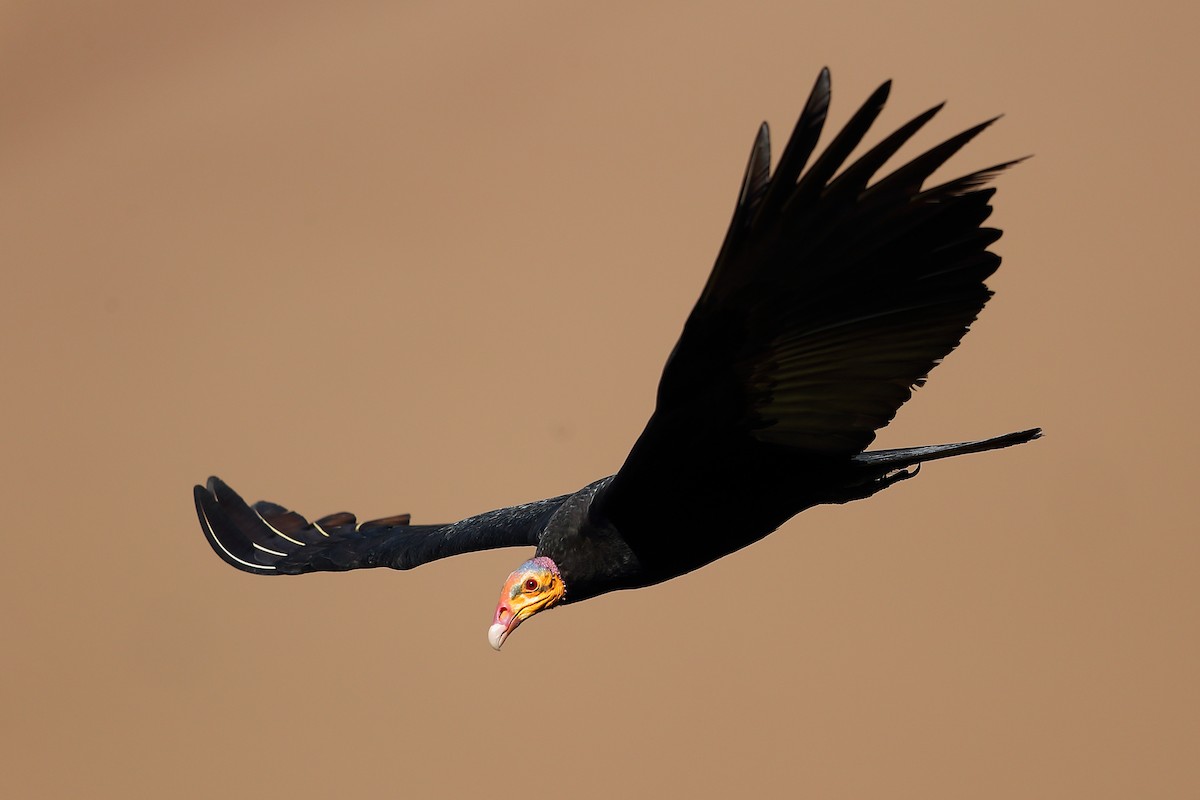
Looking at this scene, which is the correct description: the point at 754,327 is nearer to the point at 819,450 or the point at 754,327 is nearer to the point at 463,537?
the point at 819,450

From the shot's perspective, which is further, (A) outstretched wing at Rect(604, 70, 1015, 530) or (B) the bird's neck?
(B) the bird's neck

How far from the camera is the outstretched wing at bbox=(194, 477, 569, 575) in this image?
504cm

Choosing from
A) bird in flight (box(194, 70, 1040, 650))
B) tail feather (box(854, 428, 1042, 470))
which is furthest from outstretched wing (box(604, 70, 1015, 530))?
tail feather (box(854, 428, 1042, 470))

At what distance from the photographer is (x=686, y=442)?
367 cm

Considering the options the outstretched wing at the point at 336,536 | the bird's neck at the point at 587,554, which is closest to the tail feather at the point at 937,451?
the bird's neck at the point at 587,554

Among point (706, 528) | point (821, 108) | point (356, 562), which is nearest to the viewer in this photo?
point (821, 108)

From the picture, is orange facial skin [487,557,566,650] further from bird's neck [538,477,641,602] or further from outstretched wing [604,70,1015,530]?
outstretched wing [604,70,1015,530]

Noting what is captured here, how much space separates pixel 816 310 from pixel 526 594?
1.32 meters

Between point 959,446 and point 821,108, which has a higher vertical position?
point 821,108

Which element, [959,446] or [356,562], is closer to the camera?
[959,446]

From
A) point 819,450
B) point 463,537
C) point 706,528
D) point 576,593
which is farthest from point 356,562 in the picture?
point 819,450

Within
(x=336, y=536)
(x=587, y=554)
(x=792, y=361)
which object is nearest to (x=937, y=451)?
(x=792, y=361)

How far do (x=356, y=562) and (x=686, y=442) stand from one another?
226 cm

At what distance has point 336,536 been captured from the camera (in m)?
6.17
